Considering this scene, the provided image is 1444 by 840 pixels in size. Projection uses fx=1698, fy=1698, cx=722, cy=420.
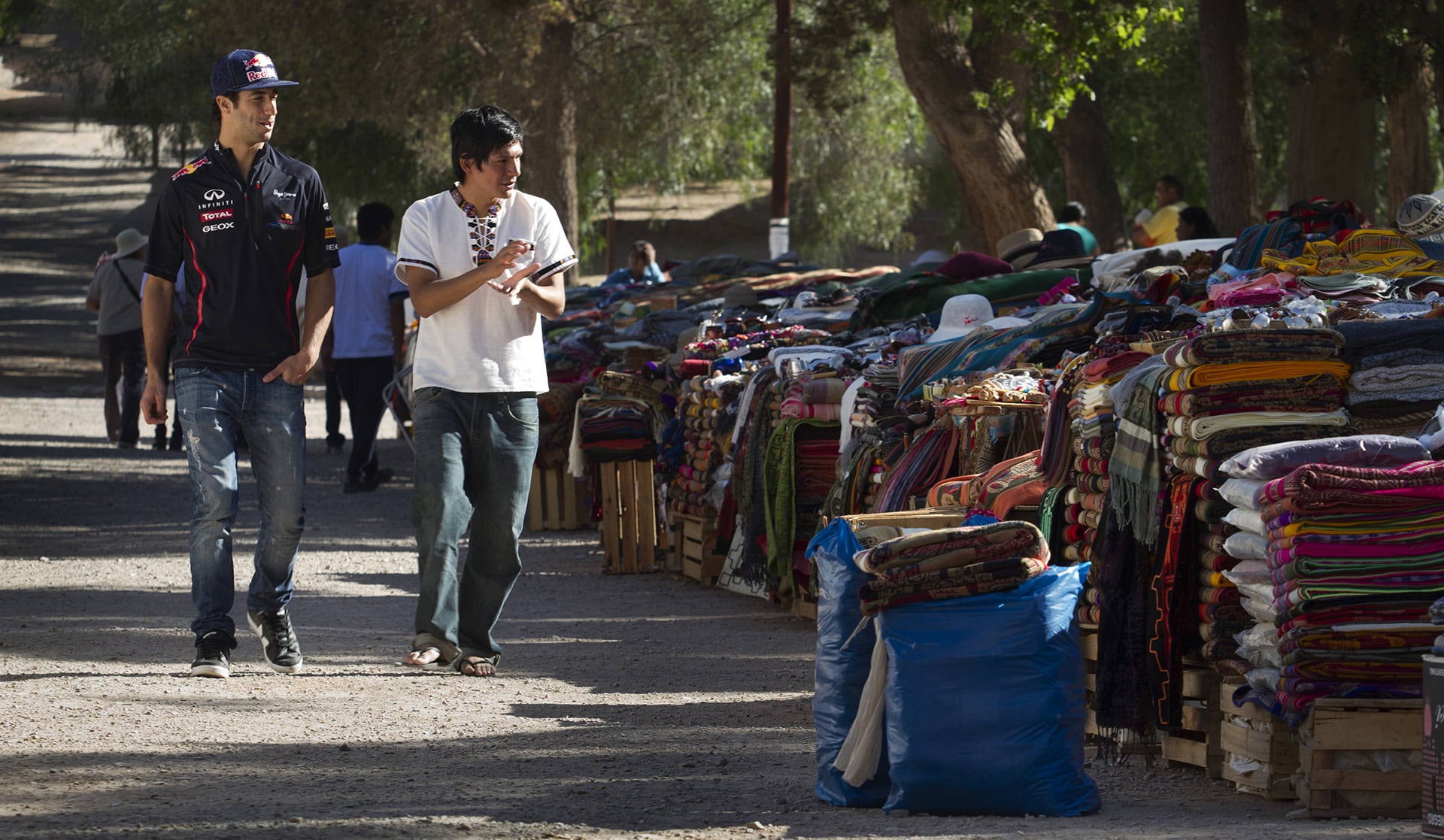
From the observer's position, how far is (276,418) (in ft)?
21.3

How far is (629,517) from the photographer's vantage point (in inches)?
418

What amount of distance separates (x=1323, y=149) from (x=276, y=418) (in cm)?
1301

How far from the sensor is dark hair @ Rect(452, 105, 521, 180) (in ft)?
21.8

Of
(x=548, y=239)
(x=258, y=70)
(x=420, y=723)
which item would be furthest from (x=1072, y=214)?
(x=420, y=723)

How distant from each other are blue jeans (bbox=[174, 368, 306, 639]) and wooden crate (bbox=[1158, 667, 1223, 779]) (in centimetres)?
331

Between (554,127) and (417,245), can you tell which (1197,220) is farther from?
(554,127)

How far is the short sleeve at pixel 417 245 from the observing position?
665cm

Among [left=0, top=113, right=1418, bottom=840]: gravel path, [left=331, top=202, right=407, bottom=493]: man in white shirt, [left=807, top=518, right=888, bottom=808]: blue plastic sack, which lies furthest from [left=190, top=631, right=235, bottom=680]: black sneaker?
[left=331, top=202, right=407, bottom=493]: man in white shirt

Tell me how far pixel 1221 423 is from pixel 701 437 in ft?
16.6

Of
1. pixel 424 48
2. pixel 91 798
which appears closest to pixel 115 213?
pixel 424 48

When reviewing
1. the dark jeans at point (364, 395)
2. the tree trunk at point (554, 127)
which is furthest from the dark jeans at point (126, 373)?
the tree trunk at point (554, 127)

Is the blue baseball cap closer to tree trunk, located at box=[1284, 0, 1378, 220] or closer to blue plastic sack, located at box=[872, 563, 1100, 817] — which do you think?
blue plastic sack, located at box=[872, 563, 1100, 817]

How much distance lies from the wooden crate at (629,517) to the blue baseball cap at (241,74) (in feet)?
15.2

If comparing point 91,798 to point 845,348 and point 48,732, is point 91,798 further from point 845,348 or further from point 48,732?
point 845,348
